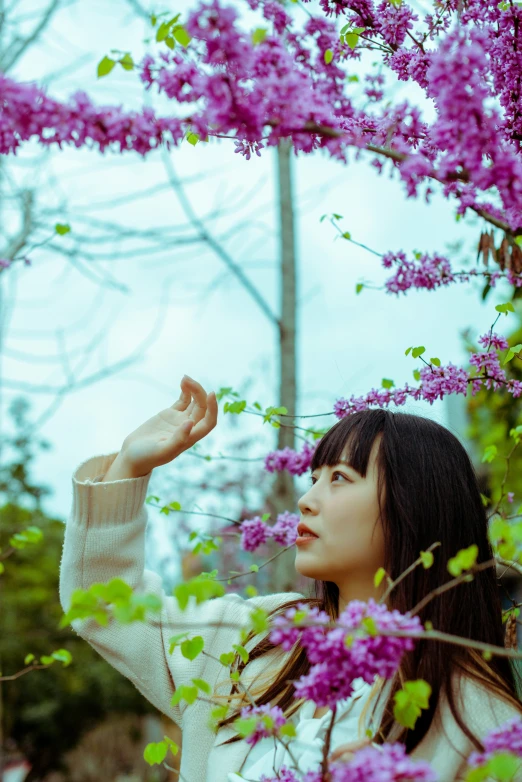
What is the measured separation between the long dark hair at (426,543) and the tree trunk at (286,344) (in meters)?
2.01

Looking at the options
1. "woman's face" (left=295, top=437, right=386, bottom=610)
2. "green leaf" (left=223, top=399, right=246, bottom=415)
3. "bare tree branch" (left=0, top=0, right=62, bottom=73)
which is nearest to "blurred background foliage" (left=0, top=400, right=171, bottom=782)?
"bare tree branch" (left=0, top=0, right=62, bottom=73)

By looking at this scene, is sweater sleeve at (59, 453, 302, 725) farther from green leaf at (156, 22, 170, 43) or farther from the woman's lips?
green leaf at (156, 22, 170, 43)

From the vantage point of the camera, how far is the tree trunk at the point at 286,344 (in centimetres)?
414

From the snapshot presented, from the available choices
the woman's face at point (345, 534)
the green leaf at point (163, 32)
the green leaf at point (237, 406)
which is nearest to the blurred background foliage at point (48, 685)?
the green leaf at point (237, 406)

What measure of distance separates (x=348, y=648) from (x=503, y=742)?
22 cm

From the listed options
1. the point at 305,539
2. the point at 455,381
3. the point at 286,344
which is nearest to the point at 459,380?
the point at 455,381

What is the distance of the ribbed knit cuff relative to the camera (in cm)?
186

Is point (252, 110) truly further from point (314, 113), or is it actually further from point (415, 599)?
point (415, 599)

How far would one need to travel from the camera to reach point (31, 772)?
38.2 ft

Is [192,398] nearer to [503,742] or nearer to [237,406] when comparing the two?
[237,406]

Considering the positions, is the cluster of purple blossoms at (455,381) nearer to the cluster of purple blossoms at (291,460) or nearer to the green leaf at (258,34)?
the cluster of purple blossoms at (291,460)

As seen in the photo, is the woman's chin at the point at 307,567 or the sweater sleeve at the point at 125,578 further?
the sweater sleeve at the point at 125,578

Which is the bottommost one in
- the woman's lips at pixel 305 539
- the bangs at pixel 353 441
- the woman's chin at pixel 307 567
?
the woman's chin at pixel 307 567

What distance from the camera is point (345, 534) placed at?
1713mm
